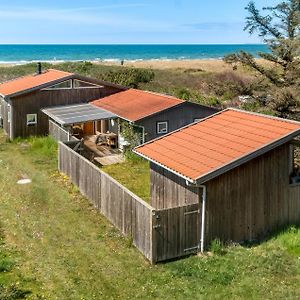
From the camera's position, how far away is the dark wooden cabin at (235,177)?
1338cm

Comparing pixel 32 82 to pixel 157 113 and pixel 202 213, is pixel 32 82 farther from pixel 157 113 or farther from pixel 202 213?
pixel 202 213

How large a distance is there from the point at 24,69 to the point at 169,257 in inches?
2793

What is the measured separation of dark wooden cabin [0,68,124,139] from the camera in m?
31.5

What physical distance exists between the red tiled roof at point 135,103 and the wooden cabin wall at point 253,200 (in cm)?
1310

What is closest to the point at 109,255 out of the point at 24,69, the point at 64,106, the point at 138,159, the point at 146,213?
the point at 146,213

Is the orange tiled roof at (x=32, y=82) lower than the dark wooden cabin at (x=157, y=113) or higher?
higher

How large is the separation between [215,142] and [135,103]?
51.7 feet

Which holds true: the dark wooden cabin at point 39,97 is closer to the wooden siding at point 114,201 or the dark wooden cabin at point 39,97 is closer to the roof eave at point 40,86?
the roof eave at point 40,86

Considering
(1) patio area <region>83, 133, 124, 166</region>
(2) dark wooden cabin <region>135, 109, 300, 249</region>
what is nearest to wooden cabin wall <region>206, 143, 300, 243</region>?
(2) dark wooden cabin <region>135, 109, 300, 249</region>

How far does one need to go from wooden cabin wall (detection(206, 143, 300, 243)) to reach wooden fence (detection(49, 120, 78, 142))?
46.8 ft

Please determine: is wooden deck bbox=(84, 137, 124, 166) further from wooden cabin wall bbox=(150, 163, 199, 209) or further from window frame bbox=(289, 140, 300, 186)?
window frame bbox=(289, 140, 300, 186)

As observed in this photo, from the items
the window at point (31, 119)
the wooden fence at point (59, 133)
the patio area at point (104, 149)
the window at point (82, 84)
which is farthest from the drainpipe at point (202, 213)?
the window at point (82, 84)

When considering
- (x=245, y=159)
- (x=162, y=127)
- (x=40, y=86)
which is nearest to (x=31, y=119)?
(x=40, y=86)

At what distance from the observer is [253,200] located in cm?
1413
